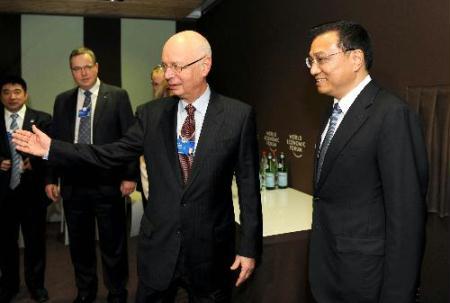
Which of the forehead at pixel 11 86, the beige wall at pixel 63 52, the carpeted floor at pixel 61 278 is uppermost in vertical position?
the beige wall at pixel 63 52

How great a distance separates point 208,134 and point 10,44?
4.47 metres

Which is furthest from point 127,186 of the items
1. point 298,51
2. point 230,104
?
point 298,51

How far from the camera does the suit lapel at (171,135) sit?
165 cm

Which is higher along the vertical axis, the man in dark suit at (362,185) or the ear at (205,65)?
the ear at (205,65)

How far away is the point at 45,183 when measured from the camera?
2.97 metres

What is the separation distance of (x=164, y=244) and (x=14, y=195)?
1.82 m

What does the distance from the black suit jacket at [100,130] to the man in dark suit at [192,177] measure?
1.03 meters

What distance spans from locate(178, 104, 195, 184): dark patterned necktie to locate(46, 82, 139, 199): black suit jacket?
1135mm

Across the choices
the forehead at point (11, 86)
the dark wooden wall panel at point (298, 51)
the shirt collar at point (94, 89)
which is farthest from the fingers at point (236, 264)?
the forehead at point (11, 86)

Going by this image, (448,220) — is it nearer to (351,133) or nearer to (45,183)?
(351,133)

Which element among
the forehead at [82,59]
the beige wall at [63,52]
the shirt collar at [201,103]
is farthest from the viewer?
the beige wall at [63,52]

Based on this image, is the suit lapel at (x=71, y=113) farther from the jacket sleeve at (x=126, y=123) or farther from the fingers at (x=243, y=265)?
the fingers at (x=243, y=265)

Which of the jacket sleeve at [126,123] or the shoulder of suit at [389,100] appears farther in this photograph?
the jacket sleeve at [126,123]

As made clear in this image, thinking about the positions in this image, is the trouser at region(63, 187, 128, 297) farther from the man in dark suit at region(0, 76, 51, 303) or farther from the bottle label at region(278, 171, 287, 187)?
the bottle label at region(278, 171, 287, 187)
